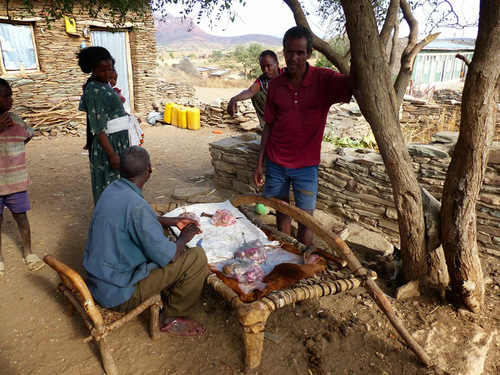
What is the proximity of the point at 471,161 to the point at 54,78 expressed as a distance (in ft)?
32.2

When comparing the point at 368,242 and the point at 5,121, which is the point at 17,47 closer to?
the point at 5,121

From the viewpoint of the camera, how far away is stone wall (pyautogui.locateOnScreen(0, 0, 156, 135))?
863 cm

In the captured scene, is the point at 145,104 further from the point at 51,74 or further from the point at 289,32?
the point at 289,32

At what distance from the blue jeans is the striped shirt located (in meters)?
2.21

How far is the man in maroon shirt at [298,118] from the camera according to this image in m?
2.66

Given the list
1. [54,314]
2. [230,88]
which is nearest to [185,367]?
[54,314]

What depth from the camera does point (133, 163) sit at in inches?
85.7

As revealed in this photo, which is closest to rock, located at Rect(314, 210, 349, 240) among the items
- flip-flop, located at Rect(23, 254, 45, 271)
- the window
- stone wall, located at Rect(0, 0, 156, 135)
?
flip-flop, located at Rect(23, 254, 45, 271)

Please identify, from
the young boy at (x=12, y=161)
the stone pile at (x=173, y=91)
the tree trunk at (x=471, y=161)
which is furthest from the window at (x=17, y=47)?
the tree trunk at (x=471, y=161)

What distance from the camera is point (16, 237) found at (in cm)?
389

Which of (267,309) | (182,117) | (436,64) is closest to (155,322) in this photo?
(267,309)

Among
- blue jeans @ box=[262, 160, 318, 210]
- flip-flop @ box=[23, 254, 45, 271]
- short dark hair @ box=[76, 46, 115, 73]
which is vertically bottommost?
flip-flop @ box=[23, 254, 45, 271]

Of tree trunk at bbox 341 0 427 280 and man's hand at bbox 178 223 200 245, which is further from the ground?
tree trunk at bbox 341 0 427 280

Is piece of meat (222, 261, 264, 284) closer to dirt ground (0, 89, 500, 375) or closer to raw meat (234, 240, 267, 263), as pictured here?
raw meat (234, 240, 267, 263)
